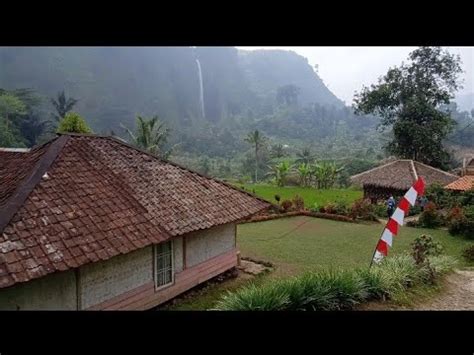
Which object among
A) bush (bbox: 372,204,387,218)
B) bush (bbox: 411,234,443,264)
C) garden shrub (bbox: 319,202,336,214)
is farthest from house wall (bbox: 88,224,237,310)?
bush (bbox: 372,204,387,218)

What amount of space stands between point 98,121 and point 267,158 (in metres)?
19.7

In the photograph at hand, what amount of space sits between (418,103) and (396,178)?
230 inches

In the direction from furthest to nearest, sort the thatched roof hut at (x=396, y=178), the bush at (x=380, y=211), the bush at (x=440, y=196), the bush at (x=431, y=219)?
the thatched roof hut at (x=396, y=178) → the bush at (x=380, y=211) → the bush at (x=440, y=196) → the bush at (x=431, y=219)

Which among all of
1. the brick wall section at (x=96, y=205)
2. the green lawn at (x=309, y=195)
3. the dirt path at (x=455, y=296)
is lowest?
the dirt path at (x=455, y=296)

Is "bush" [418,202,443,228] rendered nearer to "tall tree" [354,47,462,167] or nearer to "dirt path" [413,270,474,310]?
"dirt path" [413,270,474,310]

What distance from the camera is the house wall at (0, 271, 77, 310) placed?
4434 mm

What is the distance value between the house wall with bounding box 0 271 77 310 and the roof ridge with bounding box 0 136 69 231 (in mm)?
720

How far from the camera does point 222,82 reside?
227ft

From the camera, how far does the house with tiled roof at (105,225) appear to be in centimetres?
461

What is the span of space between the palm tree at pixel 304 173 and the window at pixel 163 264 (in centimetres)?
1439

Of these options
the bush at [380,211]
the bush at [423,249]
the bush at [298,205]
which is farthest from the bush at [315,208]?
the bush at [423,249]

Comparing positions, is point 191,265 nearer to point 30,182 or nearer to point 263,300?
point 263,300

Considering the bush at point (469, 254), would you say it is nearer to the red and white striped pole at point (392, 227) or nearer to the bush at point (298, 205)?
the red and white striped pole at point (392, 227)

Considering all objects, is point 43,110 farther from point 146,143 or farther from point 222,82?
point 222,82
